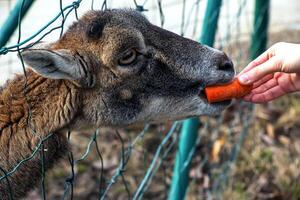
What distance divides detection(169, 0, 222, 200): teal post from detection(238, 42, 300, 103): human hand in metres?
0.74

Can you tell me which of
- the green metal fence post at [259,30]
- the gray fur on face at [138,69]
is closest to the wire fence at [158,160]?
the green metal fence post at [259,30]

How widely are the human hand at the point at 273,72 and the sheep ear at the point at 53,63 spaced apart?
0.86m

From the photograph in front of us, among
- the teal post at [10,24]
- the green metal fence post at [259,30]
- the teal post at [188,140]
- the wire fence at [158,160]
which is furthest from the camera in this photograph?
the green metal fence post at [259,30]

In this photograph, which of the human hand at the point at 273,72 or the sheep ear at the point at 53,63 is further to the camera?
the human hand at the point at 273,72

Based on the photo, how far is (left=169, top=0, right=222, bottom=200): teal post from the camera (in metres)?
4.50

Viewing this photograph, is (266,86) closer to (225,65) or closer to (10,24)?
(225,65)

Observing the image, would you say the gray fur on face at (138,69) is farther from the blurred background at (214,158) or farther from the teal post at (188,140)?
the blurred background at (214,158)

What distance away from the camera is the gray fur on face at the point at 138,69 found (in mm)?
3381

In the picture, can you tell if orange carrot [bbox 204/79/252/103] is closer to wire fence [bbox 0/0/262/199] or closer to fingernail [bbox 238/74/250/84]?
fingernail [bbox 238/74/250/84]

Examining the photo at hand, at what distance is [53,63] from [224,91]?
0.89 m

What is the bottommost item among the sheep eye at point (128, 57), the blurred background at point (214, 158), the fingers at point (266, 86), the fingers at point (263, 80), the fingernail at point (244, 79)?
the blurred background at point (214, 158)

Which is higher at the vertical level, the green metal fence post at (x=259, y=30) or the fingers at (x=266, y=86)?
the green metal fence post at (x=259, y=30)

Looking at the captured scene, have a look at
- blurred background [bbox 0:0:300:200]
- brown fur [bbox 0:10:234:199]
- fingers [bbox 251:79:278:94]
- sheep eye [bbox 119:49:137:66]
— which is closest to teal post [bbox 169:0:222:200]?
blurred background [bbox 0:0:300:200]

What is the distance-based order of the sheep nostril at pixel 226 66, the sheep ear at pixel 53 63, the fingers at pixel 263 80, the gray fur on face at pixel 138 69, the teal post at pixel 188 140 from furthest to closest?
the teal post at pixel 188 140, the fingers at pixel 263 80, the sheep nostril at pixel 226 66, the gray fur on face at pixel 138 69, the sheep ear at pixel 53 63
